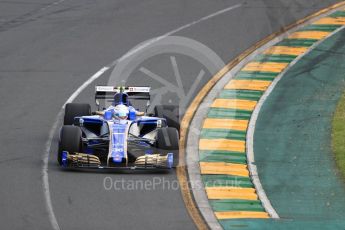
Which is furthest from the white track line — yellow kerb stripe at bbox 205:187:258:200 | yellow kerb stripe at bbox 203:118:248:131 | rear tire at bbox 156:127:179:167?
yellow kerb stripe at bbox 203:118:248:131

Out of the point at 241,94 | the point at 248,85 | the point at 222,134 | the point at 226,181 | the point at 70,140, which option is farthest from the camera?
the point at 248,85

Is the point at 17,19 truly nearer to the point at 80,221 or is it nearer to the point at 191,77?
the point at 191,77

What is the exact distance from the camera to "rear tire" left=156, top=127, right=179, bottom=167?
951 inches

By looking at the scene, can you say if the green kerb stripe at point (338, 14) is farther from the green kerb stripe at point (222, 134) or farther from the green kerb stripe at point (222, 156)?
the green kerb stripe at point (222, 156)

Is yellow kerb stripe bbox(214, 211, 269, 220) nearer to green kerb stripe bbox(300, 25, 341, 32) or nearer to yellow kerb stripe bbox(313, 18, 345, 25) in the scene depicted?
green kerb stripe bbox(300, 25, 341, 32)

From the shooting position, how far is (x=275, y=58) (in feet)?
113

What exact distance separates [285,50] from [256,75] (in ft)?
9.45

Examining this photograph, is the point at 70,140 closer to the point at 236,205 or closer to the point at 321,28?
the point at 236,205

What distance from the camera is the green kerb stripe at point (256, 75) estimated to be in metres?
32.3

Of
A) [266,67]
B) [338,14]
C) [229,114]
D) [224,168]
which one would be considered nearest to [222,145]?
[224,168]

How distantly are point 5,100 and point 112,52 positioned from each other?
19.0 feet

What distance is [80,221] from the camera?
67.6ft

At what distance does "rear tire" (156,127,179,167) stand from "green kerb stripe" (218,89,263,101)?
6264 millimetres

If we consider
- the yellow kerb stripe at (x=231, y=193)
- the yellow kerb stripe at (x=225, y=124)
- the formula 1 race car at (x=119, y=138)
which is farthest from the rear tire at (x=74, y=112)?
the yellow kerb stripe at (x=231, y=193)
